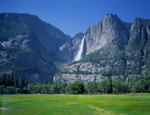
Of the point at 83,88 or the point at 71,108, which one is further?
the point at 83,88

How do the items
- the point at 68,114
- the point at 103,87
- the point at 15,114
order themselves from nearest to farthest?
the point at 15,114
the point at 68,114
the point at 103,87

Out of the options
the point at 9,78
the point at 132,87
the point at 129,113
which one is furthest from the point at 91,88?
the point at 129,113

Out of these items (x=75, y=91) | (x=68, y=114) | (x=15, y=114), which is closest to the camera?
(x=15, y=114)

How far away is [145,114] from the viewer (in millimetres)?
30406

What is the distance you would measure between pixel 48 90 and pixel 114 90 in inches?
2599

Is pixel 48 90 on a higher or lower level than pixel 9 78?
lower

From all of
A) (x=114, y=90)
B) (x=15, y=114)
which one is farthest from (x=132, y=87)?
(x=15, y=114)

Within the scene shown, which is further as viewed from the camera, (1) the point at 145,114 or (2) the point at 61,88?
(2) the point at 61,88

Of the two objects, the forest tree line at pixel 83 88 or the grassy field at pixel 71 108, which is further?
the forest tree line at pixel 83 88

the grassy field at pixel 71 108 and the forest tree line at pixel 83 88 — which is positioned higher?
the grassy field at pixel 71 108

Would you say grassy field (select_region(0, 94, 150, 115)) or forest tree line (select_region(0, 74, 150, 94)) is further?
forest tree line (select_region(0, 74, 150, 94))

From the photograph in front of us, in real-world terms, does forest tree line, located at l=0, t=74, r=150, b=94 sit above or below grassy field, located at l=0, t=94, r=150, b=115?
below

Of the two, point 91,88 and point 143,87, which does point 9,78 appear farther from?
point 143,87

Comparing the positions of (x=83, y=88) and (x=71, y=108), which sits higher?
(x=71, y=108)
